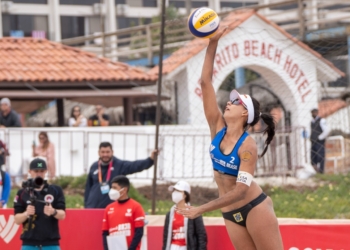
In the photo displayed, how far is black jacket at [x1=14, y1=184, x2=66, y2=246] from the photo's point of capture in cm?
925

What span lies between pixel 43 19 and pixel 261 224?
44667mm

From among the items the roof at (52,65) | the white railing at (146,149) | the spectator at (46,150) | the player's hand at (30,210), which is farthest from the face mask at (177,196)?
the roof at (52,65)

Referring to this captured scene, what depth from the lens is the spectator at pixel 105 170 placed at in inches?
429

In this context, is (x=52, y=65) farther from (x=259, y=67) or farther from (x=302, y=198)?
(x=302, y=198)

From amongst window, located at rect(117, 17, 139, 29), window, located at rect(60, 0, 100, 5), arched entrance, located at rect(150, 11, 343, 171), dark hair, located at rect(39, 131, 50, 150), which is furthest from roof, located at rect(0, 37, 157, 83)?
window, located at rect(117, 17, 139, 29)

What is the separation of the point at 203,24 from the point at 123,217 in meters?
3.34

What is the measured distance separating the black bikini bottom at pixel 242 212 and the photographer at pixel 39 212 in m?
2.83

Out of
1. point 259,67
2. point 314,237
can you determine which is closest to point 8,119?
point 259,67

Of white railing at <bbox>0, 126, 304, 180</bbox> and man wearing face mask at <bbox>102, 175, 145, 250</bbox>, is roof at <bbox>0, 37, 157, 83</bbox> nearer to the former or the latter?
white railing at <bbox>0, 126, 304, 180</bbox>

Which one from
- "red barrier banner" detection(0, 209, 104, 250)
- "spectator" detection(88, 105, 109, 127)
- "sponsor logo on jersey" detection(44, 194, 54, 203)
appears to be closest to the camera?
"sponsor logo on jersey" detection(44, 194, 54, 203)

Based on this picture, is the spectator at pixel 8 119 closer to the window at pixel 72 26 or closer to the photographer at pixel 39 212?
the photographer at pixel 39 212

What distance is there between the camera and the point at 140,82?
19.2 m

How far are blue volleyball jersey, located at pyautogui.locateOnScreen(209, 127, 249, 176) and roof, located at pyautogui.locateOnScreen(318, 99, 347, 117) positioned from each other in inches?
460

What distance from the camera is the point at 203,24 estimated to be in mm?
7152
